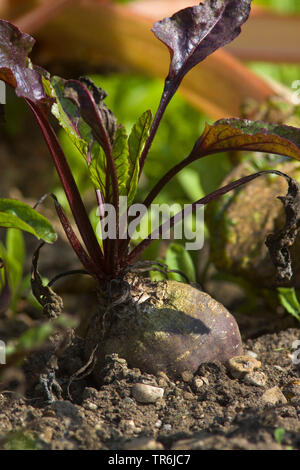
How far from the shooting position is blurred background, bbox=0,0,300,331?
1.77 m

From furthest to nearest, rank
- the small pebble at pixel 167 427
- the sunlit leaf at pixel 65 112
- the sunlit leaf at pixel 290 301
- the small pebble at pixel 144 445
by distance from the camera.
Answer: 1. the sunlit leaf at pixel 290 301
2. the sunlit leaf at pixel 65 112
3. the small pebble at pixel 167 427
4. the small pebble at pixel 144 445

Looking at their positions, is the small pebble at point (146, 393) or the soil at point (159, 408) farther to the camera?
the small pebble at point (146, 393)

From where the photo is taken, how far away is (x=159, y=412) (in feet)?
3.80

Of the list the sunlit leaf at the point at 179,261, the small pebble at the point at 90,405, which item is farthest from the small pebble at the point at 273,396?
the sunlit leaf at the point at 179,261

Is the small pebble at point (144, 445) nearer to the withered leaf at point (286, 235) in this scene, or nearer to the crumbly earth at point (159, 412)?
the crumbly earth at point (159, 412)

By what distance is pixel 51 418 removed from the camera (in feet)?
3.58

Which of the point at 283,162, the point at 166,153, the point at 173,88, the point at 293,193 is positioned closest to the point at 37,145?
the point at 166,153

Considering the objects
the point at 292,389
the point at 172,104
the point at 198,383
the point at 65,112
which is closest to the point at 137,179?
the point at 65,112

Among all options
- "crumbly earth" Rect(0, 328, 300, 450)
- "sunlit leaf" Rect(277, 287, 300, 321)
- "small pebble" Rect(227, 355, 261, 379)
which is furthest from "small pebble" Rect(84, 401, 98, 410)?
"sunlit leaf" Rect(277, 287, 300, 321)

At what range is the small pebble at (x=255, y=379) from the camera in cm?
125

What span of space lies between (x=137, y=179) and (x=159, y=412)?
508mm

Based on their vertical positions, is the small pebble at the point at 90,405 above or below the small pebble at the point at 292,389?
below

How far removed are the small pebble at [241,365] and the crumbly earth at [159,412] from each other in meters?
0.01

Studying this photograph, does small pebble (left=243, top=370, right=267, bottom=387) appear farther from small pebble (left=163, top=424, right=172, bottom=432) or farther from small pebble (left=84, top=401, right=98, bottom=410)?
small pebble (left=84, top=401, right=98, bottom=410)
